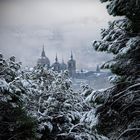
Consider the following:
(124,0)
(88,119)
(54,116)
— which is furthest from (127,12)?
(54,116)

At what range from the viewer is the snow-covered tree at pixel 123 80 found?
359 inches

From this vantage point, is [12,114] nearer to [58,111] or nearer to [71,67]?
[58,111]

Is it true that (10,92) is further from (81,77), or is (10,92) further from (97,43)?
(81,77)

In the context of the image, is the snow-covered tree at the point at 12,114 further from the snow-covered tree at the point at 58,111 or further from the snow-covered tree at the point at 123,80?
the snow-covered tree at the point at 58,111

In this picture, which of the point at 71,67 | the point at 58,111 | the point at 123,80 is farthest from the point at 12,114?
the point at 71,67

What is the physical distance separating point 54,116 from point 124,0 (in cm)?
1597

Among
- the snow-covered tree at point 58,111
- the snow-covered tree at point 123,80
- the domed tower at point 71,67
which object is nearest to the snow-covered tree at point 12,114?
the snow-covered tree at point 123,80

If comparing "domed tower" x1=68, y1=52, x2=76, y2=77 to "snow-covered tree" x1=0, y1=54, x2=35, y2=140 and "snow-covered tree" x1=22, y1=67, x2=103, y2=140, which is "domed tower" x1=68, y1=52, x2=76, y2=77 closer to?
"snow-covered tree" x1=22, y1=67, x2=103, y2=140

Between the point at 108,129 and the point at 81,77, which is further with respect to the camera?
the point at 81,77

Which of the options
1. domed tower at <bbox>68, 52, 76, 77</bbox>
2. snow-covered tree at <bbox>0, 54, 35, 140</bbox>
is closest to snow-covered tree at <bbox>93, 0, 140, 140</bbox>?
snow-covered tree at <bbox>0, 54, 35, 140</bbox>

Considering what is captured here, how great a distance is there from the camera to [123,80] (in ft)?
31.8

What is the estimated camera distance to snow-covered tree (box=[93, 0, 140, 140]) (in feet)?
29.9

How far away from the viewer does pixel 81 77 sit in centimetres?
18612

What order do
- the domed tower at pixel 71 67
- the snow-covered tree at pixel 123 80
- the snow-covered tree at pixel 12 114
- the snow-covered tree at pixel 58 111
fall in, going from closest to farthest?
the snow-covered tree at pixel 123 80
the snow-covered tree at pixel 12 114
the snow-covered tree at pixel 58 111
the domed tower at pixel 71 67
